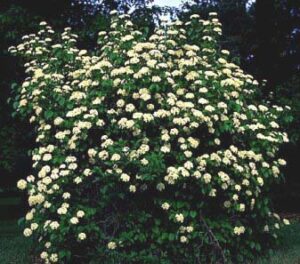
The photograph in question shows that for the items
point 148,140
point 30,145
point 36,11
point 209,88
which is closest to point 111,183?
point 148,140

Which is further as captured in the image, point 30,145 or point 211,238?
point 30,145

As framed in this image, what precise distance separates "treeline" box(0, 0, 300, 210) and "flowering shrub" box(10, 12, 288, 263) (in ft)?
8.56

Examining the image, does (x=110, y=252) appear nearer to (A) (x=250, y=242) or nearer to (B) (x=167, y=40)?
(A) (x=250, y=242)

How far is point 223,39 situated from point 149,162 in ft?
26.7

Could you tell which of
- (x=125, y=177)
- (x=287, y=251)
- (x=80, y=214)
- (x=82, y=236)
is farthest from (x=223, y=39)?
(x=82, y=236)

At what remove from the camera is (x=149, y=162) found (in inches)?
255

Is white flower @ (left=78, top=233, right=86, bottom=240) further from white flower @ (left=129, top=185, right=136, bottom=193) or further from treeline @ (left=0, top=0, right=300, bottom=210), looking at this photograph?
treeline @ (left=0, top=0, right=300, bottom=210)

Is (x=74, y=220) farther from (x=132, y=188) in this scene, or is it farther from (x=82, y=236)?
(x=132, y=188)

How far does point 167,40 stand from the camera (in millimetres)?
7617

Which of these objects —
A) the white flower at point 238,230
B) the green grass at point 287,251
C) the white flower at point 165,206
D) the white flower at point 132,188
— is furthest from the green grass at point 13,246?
the green grass at point 287,251

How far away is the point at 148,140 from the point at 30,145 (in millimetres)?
5407

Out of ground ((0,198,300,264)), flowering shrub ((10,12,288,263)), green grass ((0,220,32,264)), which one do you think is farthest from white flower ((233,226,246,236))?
green grass ((0,220,32,264))

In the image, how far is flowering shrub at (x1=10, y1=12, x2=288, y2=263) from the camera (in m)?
6.70

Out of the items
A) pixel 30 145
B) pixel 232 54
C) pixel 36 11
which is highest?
pixel 36 11
